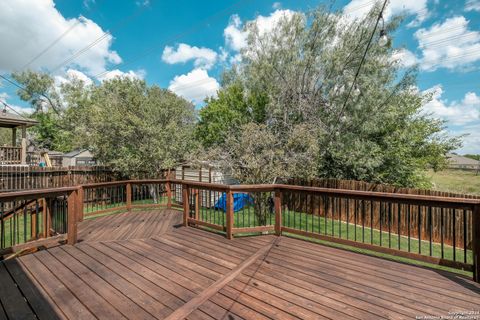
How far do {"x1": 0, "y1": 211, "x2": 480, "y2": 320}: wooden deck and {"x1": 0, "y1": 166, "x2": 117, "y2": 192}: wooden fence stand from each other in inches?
270

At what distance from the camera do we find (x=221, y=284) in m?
2.45

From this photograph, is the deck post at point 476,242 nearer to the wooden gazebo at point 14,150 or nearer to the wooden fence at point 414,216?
the wooden fence at point 414,216

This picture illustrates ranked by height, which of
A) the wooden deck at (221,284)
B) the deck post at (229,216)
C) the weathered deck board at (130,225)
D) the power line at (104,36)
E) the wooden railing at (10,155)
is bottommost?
the weathered deck board at (130,225)

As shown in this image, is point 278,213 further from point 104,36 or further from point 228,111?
point 228,111

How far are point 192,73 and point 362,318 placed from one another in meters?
33.8

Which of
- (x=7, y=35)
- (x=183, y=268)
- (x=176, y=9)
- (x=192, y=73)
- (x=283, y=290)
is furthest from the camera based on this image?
(x=192, y=73)

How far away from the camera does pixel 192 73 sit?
31828 millimetres

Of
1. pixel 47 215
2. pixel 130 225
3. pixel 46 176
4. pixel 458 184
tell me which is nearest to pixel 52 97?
pixel 46 176

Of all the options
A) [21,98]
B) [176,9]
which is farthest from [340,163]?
[21,98]

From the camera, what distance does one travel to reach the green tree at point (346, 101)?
9078 millimetres

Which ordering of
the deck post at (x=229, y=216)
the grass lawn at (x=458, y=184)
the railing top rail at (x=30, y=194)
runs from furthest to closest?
the grass lawn at (x=458, y=184), the deck post at (x=229, y=216), the railing top rail at (x=30, y=194)

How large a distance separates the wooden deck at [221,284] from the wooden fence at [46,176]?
270 inches

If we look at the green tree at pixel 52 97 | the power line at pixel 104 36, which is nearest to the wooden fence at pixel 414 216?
the power line at pixel 104 36

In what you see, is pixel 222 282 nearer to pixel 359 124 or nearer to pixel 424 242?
pixel 424 242
